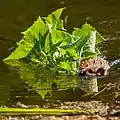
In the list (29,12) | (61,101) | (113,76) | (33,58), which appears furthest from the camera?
(29,12)

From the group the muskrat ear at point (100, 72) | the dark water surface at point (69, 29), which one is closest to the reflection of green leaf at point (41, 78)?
the dark water surface at point (69, 29)

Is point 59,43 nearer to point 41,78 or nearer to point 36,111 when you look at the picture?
point 41,78

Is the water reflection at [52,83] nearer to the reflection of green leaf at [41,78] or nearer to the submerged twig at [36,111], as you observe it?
the reflection of green leaf at [41,78]

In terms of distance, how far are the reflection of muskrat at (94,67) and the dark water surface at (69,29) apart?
51 millimetres

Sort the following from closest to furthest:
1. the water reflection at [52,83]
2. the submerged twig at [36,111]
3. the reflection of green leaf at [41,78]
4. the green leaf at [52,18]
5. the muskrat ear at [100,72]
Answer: the submerged twig at [36,111]
the water reflection at [52,83]
the reflection of green leaf at [41,78]
the muskrat ear at [100,72]
the green leaf at [52,18]

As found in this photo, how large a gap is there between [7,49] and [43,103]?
0.96 m

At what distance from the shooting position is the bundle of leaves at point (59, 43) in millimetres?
2855

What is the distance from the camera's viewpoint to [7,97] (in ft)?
8.42

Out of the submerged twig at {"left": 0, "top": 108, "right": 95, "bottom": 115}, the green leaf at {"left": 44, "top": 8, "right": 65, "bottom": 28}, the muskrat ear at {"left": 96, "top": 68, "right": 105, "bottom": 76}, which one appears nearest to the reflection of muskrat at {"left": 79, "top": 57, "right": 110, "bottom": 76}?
the muskrat ear at {"left": 96, "top": 68, "right": 105, "bottom": 76}

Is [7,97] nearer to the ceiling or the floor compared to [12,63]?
nearer to the floor

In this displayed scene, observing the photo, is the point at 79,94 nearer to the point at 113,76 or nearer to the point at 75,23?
the point at 113,76

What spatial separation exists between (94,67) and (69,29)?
0.88m

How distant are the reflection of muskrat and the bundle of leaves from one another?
0.09 ft

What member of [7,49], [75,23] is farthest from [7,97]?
[75,23]
